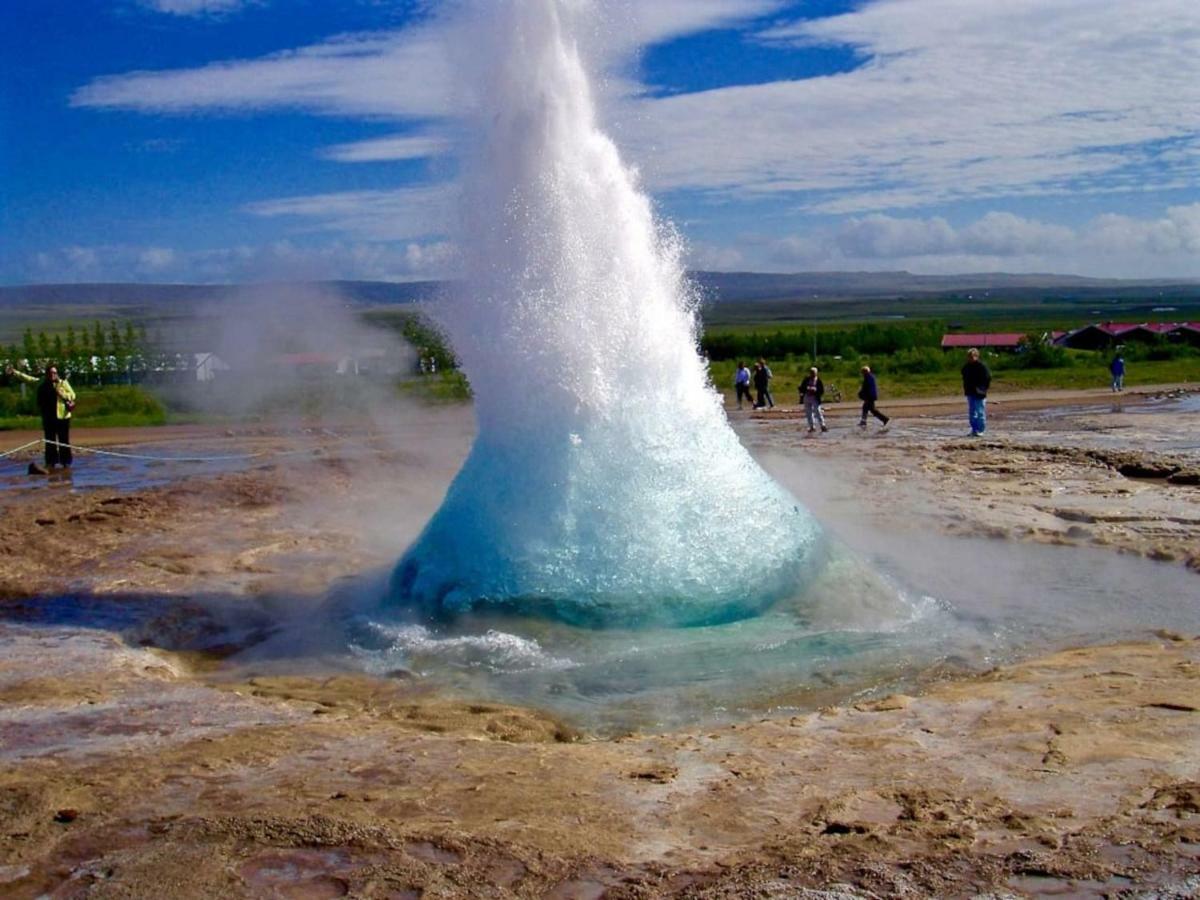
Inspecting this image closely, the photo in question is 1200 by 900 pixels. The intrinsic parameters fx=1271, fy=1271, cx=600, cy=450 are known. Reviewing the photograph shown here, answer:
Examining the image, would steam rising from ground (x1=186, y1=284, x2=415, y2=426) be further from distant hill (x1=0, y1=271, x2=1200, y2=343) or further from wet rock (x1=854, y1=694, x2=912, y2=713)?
wet rock (x1=854, y1=694, x2=912, y2=713)

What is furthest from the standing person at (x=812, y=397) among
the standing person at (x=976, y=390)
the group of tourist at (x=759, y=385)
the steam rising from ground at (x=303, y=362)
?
the steam rising from ground at (x=303, y=362)

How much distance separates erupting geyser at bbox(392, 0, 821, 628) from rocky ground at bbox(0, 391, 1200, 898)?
1.24m

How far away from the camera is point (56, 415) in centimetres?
1595

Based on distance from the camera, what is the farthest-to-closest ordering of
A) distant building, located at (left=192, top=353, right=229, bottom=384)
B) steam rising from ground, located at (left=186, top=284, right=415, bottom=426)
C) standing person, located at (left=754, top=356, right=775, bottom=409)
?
distant building, located at (left=192, top=353, right=229, bottom=384) < standing person, located at (left=754, top=356, right=775, bottom=409) < steam rising from ground, located at (left=186, top=284, right=415, bottom=426)

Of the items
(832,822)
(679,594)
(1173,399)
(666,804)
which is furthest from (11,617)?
(1173,399)

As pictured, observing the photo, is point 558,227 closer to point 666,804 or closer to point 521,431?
point 521,431

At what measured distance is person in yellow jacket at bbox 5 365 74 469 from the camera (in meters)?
15.6

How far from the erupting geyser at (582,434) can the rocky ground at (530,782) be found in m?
1.24

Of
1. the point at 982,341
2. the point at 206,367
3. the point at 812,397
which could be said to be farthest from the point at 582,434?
the point at 982,341

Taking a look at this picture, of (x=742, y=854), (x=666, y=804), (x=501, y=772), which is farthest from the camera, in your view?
(x=501, y=772)

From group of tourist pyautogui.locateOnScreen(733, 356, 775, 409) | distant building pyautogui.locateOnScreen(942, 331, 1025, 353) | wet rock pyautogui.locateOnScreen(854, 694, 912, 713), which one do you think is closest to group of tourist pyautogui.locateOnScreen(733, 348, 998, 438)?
group of tourist pyautogui.locateOnScreen(733, 356, 775, 409)

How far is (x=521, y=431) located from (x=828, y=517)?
3982mm

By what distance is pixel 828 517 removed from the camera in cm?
1080

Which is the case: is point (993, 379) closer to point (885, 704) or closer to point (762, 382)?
point (762, 382)
